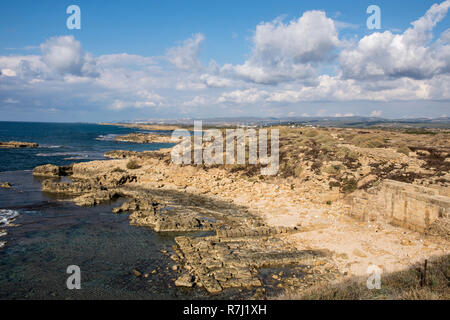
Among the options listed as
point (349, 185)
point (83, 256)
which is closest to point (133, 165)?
point (83, 256)

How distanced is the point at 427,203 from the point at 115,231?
16393mm

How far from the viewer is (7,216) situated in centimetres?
1894

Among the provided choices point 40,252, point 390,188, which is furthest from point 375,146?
point 40,252

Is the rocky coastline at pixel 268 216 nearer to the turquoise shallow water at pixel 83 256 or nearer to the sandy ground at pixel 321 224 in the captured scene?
the sandy ground at pixel 321 224

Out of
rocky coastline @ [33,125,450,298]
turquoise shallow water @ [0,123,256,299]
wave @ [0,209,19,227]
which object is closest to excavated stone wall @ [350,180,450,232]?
rocky coastline @ [33,125,450,298]

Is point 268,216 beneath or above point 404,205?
beneath

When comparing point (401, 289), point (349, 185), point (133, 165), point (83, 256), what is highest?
point (133, 165)

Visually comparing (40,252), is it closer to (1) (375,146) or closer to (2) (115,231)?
(2) (115,231)

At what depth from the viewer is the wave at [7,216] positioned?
699 inches

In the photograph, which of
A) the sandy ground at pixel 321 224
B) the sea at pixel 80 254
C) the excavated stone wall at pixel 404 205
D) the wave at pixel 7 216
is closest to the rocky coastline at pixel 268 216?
the sandy ground at pixel 321 224

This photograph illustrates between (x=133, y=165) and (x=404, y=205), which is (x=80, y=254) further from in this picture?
(x=133, y=165)

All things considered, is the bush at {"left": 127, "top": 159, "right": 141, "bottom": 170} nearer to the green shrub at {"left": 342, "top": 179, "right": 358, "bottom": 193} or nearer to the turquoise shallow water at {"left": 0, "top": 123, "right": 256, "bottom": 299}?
the turquoise shallow water at {"left": 0, "top": 123, "right": 256, "bottom": 299}
